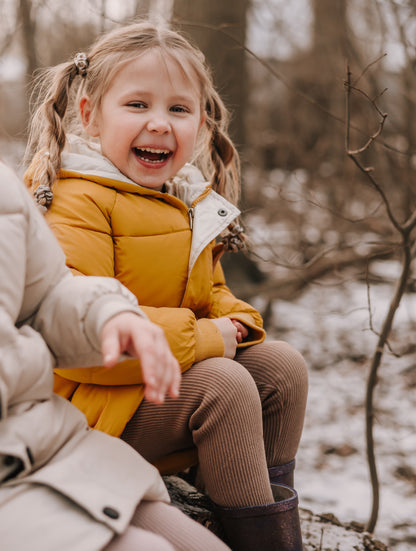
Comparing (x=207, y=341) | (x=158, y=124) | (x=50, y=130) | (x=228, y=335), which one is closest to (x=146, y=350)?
(x=207, y=341)

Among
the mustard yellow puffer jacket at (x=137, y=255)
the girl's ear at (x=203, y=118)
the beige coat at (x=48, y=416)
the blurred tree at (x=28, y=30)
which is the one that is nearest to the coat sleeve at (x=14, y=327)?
the beige coat at (x=48, y=416)

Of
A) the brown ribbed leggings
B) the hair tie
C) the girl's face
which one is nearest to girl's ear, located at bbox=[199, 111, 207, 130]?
the girl's face

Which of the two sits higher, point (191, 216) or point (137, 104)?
point (137, 104)

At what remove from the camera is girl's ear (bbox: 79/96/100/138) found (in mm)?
1987

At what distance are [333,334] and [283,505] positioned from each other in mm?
3603

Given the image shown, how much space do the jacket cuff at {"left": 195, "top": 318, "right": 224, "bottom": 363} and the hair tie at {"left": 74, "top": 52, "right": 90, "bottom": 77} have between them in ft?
2.79

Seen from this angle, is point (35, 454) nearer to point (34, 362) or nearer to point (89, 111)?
point (34, 362)

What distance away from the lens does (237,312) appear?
2.09 m

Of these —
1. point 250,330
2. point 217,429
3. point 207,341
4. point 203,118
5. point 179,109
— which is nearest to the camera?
point 217,429

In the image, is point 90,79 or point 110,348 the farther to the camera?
point 90,79

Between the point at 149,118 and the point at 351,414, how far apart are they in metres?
2.68

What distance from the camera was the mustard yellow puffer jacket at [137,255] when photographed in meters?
1.66

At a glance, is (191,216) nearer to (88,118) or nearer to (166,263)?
(166,263)

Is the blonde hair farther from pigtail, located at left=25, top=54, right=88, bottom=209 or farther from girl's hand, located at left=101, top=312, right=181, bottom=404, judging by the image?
girl's hand, located at left=101, top=312, right=181, bottom=404
